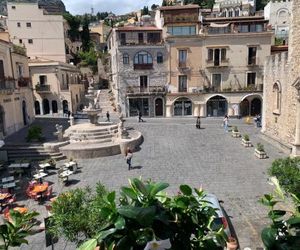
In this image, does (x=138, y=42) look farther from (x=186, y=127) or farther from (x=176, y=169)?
(x=176, y=169)

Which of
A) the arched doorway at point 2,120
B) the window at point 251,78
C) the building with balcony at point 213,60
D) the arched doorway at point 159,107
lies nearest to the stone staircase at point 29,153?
the arched doorway at point 2,120

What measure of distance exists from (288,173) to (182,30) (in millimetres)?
30692

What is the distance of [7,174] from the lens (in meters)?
17.5

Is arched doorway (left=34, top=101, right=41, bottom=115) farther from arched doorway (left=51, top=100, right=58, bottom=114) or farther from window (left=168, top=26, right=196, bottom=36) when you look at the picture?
window (left=168, top=26, right=196, bottom=36)

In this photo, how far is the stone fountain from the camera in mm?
20266

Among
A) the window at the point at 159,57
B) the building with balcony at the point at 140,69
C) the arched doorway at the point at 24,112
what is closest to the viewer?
the arched doorway at the point at 24,112

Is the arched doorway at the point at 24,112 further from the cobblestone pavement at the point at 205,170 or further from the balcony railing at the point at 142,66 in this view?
the balcony railing at the point at 142,66

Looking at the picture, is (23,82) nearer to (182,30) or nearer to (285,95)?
(182,30)

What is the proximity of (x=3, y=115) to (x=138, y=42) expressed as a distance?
734 inches

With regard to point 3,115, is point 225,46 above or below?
above

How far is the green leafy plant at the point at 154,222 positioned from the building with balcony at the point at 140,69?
35618 mm

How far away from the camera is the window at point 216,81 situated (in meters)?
37.2

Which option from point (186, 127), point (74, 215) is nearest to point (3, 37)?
point (186, 127)

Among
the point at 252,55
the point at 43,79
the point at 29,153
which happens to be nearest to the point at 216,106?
the point at 252,55
